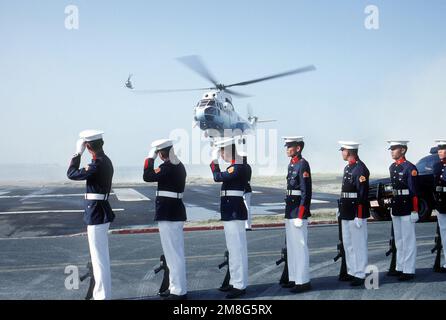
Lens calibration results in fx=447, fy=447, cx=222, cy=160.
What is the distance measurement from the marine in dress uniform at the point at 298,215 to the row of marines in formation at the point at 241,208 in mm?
14

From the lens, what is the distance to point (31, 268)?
26.5ft

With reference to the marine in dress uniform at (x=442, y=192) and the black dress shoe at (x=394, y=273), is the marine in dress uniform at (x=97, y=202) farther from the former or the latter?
the marine in dress uniform at (x=442, y=192)

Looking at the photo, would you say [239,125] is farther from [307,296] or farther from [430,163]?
[307,296]

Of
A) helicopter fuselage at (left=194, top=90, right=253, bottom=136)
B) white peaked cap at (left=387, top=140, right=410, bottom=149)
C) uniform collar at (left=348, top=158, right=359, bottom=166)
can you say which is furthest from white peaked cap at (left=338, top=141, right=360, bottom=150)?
helicopter fuselage at (left=194, top=90, right=253, bottom=136)

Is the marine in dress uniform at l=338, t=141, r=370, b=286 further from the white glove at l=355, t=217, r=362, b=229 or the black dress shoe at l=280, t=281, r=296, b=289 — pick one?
the black dress shoe at l=280, t=281, r=296, b=289

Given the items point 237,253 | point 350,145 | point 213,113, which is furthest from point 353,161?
point 213,113

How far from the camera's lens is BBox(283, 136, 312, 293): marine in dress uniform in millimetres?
6516

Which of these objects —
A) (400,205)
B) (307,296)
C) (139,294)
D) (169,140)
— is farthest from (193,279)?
(400,205)

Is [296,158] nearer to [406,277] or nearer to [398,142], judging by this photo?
[398,142]

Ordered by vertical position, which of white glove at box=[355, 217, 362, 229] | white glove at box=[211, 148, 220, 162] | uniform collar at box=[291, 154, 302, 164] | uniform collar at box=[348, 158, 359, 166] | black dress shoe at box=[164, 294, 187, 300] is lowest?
black dress shoe at box=[164, 294, 187, 300]

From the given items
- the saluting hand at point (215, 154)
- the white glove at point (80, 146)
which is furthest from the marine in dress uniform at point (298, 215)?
the white glove at point (80, 146)

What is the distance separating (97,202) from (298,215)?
9.36 ft

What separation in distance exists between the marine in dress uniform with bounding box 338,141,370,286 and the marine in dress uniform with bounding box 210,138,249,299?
172cm

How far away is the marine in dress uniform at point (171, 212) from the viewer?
19.9 ft
